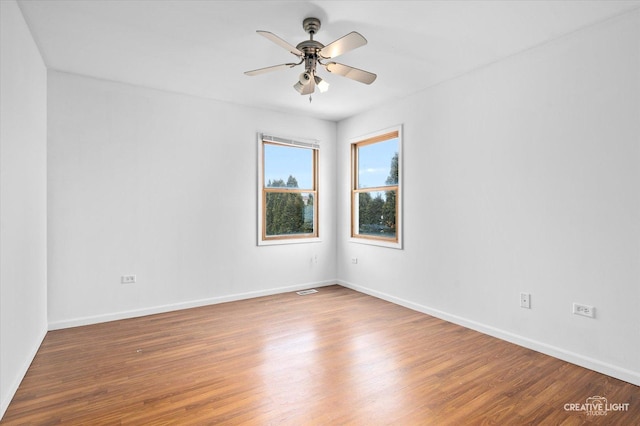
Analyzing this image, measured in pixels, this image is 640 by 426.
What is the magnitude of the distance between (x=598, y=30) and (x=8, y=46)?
4072 millimetres

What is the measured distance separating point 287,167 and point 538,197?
3210 millimetres

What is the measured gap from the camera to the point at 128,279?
3830 millimetres

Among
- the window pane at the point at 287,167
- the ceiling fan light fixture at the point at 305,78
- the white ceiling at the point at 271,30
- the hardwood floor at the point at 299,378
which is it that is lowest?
the hardwood floor at the point at 299,378

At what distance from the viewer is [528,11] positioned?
2436mm

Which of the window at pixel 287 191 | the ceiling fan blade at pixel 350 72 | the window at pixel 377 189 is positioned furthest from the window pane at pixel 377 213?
the ceiling fan blade at pixel 350 72

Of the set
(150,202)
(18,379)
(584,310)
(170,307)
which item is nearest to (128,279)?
(170,307)

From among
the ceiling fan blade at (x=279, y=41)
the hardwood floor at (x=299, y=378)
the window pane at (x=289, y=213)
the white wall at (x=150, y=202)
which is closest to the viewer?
the hardwood floor at (x=299, y=378)

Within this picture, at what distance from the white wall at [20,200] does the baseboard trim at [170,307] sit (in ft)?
1.07

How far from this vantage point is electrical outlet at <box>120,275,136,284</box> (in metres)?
3.80

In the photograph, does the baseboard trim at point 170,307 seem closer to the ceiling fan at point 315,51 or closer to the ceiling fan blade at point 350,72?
the ceiling fan at point 315,51

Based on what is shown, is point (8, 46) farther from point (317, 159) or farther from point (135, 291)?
point (317, 159)

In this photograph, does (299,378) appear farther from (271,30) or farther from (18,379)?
(271,30)

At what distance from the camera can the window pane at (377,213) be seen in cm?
463

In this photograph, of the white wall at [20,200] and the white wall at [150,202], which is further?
the white wall at [150,202]
